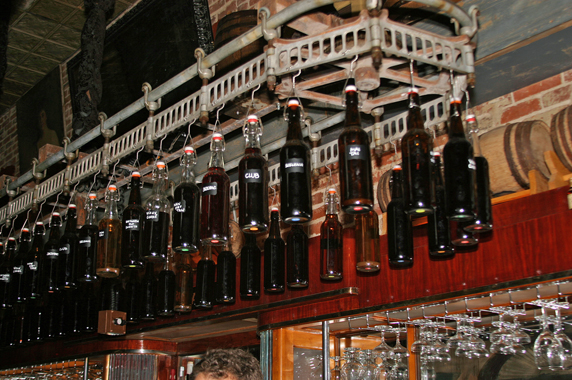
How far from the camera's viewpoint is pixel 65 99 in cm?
598

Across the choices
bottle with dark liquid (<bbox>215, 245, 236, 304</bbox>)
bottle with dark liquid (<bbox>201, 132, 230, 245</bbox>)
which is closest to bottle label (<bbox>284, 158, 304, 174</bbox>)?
bottle with dark liquid (<bbox>201, 132, 230, 245</bbox>)

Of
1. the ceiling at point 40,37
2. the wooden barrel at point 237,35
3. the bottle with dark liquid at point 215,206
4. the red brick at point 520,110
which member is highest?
the ceiling at point 40,37

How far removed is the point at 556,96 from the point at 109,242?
1906 mm

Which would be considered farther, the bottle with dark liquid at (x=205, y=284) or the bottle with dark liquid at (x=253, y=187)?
the bottle with dark liquid at (x=205, y=284)

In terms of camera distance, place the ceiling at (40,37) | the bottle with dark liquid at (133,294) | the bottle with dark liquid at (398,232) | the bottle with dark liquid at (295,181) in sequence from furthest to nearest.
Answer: the ceiling at (40,37) → the bottle with dark liquid at (133,294) → the bottle with dark liquid at (398,232) → the bottle with dark liquid at (295,181)

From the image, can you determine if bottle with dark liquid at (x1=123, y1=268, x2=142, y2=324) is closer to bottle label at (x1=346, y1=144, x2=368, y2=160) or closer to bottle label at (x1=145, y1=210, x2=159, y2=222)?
bottle label at (x1=145, y1=210, x2=159, y2=222)

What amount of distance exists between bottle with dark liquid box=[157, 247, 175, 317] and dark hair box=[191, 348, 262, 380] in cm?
124

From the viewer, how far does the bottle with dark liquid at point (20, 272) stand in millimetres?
3121

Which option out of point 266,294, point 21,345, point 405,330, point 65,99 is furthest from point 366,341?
point 65,99

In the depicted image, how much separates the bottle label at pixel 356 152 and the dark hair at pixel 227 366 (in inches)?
26.2

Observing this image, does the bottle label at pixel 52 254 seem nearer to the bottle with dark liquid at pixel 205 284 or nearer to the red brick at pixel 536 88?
the bottle with dark liquid at pixel 205 284

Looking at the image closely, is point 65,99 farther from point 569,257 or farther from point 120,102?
point 569,257

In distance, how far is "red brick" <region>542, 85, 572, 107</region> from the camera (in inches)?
90.8

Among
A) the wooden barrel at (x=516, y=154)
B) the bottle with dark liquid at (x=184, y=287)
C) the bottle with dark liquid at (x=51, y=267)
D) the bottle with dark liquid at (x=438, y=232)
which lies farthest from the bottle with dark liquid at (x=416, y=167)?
the bottle with dark liquid at (x=51, y=267)
